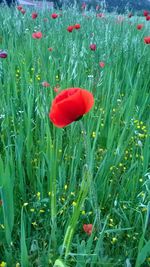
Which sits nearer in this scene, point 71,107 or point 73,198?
point 71,107

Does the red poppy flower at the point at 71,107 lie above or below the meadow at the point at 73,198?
above

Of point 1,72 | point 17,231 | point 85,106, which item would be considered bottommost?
point 17,231

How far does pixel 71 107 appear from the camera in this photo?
2.35 feet

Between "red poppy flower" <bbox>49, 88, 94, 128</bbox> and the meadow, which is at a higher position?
"red poppy flower" <bbox>49, 88, 94, 128</bbox>

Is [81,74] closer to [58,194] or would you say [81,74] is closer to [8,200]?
[58,194]

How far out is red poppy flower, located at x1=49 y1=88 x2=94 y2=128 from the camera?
2.34ft

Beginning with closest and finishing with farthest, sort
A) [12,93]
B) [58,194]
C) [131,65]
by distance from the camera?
[58,194], [12,93], [131,65]

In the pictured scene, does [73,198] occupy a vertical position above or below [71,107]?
below

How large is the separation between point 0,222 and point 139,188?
1.34 feet

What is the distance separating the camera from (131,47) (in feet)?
8.69

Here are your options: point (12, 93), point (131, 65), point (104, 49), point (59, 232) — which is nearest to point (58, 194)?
point (59, 232)

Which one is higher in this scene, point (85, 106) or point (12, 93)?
point (85, 106)

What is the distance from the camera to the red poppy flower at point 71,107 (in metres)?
0.71

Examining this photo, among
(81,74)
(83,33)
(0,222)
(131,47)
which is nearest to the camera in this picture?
(0,222)
